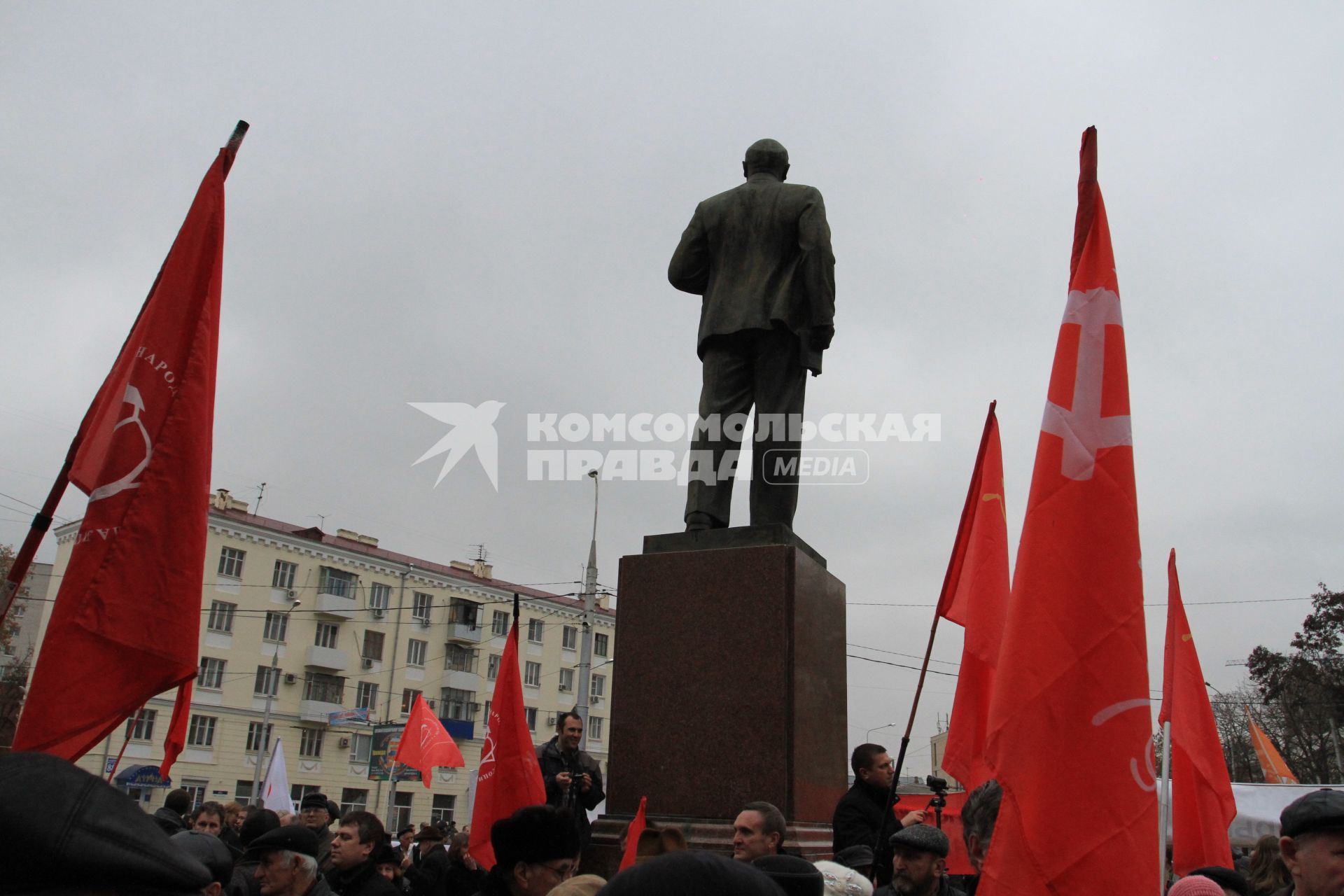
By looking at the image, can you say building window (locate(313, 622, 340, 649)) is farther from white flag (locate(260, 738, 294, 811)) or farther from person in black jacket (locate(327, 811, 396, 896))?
person in black jacket (locate(327, 811, 396, 896))

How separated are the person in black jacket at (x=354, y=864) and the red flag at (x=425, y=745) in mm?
7166

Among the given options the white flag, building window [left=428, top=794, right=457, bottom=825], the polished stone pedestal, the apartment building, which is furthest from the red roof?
the polished stone pedestal

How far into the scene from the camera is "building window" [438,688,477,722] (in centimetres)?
4206

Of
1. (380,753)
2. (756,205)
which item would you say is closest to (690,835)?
(756,205)

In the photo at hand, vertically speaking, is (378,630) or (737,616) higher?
(378,630)

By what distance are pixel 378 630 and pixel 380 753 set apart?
10.2 metres

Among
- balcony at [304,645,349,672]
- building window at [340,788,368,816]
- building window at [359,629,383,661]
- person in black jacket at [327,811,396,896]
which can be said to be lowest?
building window at [340,788,368,816]

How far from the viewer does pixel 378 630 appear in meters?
41.1

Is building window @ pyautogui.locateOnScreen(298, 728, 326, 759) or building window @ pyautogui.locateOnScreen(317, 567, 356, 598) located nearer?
building window @ pyautogui.locateOnScreen(298, 728, 326, 759)

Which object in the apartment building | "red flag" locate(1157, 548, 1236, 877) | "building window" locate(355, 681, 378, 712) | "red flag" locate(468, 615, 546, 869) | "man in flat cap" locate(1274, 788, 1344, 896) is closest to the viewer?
"man in flat cap" locate(1274, 788, 1344, 896)

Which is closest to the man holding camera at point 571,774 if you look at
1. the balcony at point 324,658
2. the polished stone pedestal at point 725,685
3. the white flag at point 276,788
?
the polished stone pedestal at point 725,685

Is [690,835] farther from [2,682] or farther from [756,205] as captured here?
[2,682]

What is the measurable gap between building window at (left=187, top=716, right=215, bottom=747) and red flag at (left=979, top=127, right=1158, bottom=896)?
36.7 metres

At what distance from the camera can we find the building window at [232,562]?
3703cm
